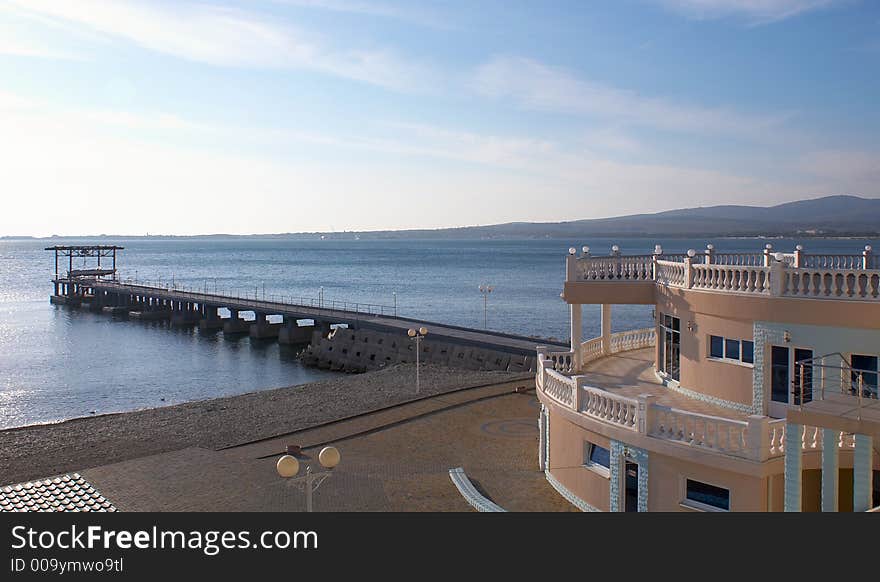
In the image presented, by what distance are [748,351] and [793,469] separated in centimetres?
377

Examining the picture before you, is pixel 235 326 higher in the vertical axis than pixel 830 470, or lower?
lower

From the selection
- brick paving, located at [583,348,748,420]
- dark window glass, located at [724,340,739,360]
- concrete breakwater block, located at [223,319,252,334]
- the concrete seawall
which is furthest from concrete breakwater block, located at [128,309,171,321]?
dark window glass, located at [724,340,739,360]

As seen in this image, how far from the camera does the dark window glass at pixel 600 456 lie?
13.1m

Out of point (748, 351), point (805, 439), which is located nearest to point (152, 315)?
point (748, 351)

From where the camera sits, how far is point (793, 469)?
936 centimetres

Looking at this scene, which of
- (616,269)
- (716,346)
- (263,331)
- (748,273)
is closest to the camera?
(748,273)

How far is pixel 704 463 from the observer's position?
10.9m

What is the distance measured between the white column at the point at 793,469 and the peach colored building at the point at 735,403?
0.02 metres

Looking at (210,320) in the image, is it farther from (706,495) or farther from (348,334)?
(706,495)

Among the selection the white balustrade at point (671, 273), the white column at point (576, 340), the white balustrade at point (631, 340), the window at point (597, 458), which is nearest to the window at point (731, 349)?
the white balustrade at point (671, 273)

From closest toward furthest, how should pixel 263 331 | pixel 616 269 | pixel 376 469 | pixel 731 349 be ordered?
pixel 731 349
pixel 616 269
pixel 376 469
pixel 263 331
